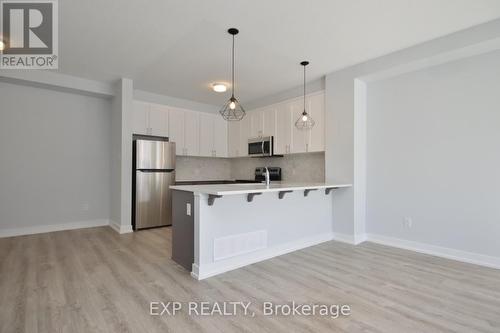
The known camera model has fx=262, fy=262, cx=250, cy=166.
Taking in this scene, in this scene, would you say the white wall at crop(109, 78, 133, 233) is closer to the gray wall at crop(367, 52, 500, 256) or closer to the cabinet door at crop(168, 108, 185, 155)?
the cabinet door at crop(168, 108, 185, 155)

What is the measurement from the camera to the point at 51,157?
15.0 ft

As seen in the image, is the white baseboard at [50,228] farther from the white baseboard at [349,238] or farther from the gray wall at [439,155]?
the gray wall at [439,155]

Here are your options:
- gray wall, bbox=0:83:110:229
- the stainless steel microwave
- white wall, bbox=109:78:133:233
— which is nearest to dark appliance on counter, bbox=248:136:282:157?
the stainless steel microwave

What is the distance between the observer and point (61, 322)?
1873mm

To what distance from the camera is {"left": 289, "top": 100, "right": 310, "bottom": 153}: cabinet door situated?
4.69 m

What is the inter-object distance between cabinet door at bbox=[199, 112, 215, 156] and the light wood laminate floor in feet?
9.25

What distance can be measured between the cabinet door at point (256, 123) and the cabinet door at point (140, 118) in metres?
2.15

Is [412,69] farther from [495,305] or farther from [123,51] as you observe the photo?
[123,51]

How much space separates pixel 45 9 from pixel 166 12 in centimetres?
121

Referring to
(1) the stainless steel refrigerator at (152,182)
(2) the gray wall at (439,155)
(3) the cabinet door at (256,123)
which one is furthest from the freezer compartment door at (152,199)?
(2) the gray wall at (439,155)

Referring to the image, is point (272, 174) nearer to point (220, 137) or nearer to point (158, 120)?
point (220, 137)

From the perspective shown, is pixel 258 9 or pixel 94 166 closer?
pixel 258 9

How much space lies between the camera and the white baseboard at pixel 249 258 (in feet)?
8.81

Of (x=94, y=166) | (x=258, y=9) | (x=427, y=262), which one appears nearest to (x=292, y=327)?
(x=427, y=262)
